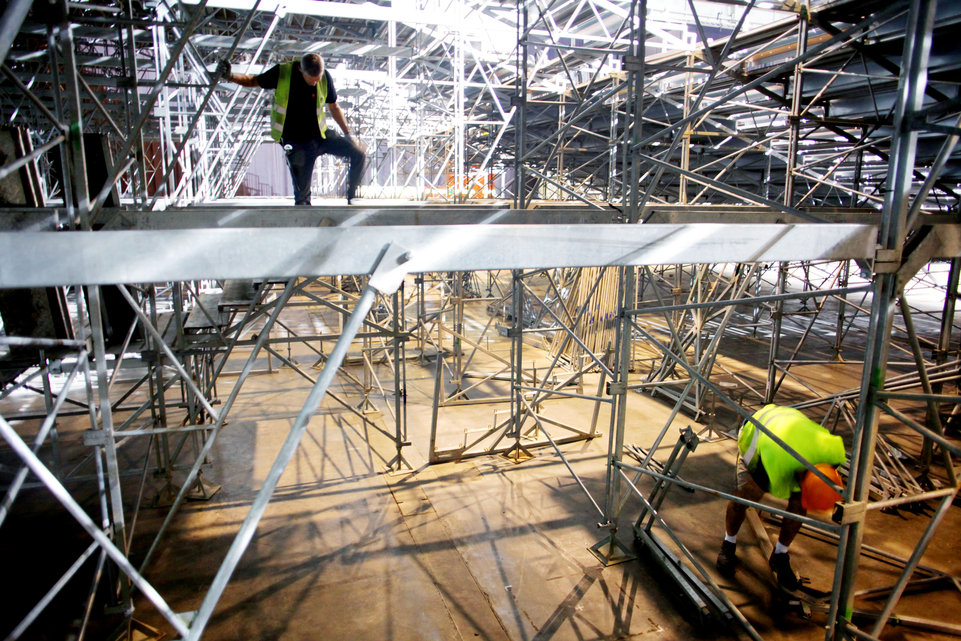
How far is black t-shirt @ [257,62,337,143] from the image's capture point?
5.71 meters

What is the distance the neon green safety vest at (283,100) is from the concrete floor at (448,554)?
402 centimetres

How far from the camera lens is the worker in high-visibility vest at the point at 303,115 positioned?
222 inches

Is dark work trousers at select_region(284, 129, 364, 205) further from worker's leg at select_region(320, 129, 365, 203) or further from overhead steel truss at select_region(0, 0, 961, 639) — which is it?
overhead steel truss at select_region(0, 0, 961, 639)

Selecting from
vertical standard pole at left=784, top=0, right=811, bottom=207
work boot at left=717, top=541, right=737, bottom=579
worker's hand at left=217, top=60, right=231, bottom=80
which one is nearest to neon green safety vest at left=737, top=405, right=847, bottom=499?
work boot at left=717, top=541, right=737, bottom=579

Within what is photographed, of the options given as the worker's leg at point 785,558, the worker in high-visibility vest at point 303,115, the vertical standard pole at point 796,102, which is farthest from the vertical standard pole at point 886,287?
the worker in high-visibility vest at point 303,115

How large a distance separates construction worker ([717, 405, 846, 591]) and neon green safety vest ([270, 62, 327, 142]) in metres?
5.09

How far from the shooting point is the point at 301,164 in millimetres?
6004

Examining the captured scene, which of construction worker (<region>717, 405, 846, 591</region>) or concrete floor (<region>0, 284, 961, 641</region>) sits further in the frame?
construction worker (<region>717, 405, 846, 591</region>)

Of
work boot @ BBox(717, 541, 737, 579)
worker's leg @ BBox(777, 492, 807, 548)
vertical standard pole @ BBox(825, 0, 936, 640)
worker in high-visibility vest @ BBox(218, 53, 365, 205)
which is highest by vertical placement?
worker in high-visibility vest @ BBox(218, 53, 365, 205)

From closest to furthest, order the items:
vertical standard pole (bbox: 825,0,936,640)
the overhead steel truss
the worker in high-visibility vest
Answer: the overhead steel truss < vertical standard pole (bbox: 825,0,936,640) < the worker in high-visibility vest

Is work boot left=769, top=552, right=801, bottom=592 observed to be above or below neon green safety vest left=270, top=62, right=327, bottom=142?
below

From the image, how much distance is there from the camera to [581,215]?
5.98 meters

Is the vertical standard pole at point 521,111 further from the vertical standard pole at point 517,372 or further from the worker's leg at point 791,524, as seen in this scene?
the worker's leg at point 791,524

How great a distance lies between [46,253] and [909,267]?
14.4ft
